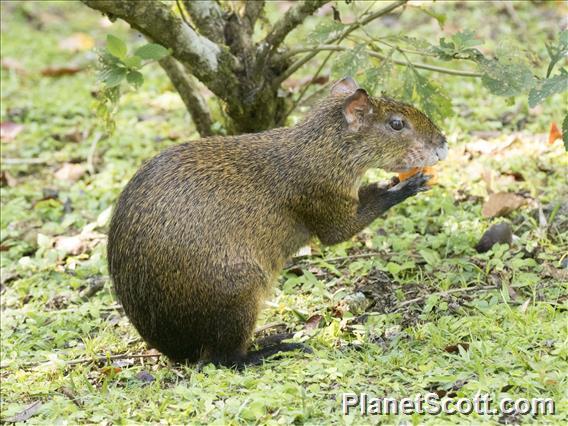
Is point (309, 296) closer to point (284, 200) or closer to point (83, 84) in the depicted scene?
point (284, 200)

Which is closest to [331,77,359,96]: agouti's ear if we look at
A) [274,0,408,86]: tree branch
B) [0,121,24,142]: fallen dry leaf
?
[274,0,408,86]: tree branch

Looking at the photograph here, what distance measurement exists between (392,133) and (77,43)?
221 inches

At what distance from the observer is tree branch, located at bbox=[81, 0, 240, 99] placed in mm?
5066

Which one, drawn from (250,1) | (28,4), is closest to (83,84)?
(28,4)

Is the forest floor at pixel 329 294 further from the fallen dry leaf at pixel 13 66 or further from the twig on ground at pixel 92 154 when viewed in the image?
the fallen dry leaf at pixel 13 66

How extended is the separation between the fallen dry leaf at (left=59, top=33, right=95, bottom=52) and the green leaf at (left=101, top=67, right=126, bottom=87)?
15.9 feet

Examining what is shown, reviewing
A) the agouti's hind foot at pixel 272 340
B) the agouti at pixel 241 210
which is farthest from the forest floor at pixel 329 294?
the agouti at pixel 241 210

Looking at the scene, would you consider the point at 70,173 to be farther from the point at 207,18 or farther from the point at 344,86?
the point at 344,86

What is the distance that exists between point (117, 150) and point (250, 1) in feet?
6.21

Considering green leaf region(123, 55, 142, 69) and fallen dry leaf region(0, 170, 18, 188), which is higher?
green leaf region(123, 55, 142, 69)

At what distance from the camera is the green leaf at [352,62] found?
516cm

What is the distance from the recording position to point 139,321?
442 centimetres

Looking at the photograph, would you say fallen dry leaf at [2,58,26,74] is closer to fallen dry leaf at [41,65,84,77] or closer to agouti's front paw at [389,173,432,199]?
fallen dry leaf at [41,65,84,77]

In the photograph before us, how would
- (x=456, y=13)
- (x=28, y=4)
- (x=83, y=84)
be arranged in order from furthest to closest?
(x=28, y=4) → (x=456, y=13) → (x=83, y=84)
